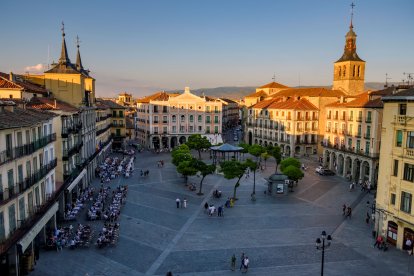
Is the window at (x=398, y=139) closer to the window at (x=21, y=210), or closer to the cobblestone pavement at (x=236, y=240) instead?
the cobblestone pavement at (x=236, y=240)

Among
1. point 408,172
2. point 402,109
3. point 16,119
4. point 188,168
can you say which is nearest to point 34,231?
point 16,119

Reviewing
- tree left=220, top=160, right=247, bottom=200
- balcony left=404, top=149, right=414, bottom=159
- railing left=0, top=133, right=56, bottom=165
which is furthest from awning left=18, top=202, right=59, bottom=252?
balcony left=404, top=149, right=414, bottom=159

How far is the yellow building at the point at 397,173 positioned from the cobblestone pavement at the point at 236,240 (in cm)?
178

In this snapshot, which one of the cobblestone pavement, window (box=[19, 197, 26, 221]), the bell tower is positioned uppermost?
the bell tower

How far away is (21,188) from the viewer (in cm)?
2206

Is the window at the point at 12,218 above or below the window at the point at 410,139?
below

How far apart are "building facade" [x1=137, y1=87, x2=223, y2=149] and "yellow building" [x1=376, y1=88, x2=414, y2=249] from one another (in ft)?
183

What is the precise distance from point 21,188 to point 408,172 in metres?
27.0

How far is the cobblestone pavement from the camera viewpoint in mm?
23766

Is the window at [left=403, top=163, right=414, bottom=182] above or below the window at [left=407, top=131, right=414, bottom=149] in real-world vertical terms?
below

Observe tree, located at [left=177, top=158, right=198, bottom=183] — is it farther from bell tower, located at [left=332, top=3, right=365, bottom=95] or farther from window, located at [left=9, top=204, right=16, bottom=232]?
bell tower, located at [left=332, top=3, right=365, bottom=95]

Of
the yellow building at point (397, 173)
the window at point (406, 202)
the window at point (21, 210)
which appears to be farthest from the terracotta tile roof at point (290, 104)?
the window at point (21, 210)

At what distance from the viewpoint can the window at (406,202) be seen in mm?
27394

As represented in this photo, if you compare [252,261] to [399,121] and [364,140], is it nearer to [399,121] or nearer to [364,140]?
[399,121]
